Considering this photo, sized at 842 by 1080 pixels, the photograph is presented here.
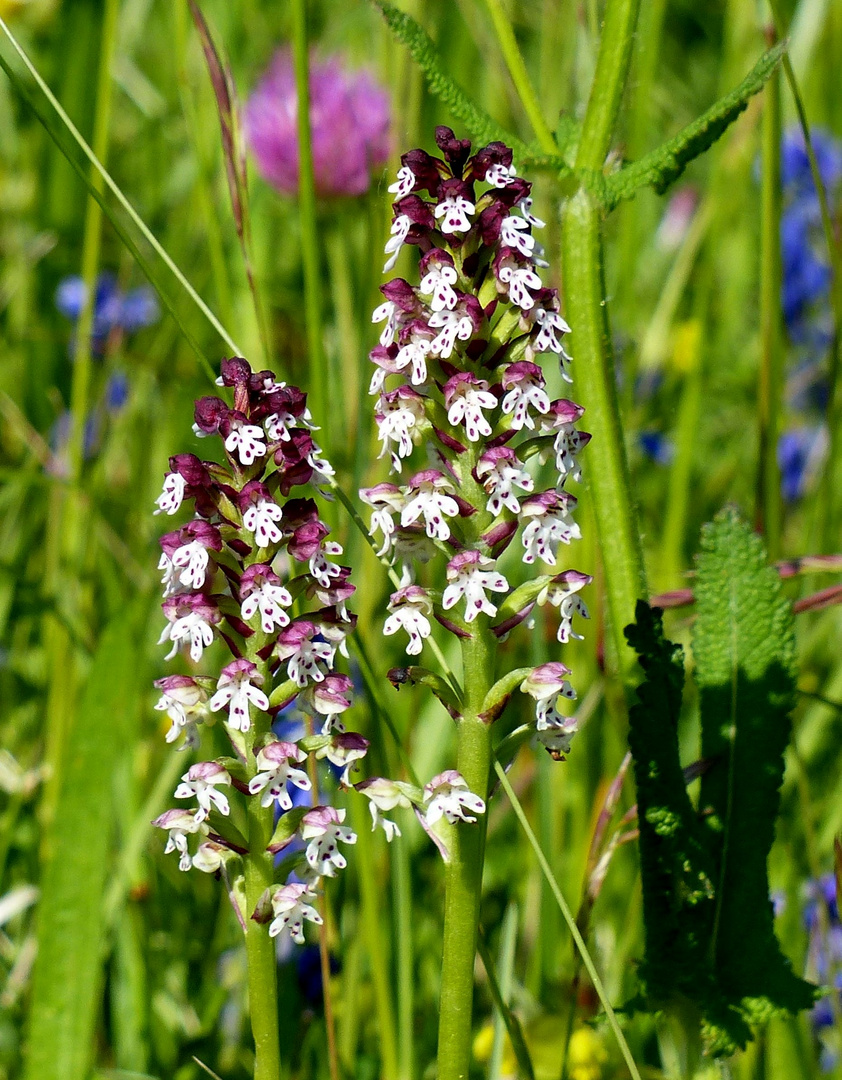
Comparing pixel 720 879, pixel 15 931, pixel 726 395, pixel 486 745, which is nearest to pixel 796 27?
pixel 726 395

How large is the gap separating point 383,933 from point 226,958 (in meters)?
0.36

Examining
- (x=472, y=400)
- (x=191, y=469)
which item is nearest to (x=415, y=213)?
(x=472, y=400)

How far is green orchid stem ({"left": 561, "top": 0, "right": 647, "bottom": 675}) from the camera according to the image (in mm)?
1221

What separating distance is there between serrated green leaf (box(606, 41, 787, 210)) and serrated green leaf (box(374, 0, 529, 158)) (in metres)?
0.10

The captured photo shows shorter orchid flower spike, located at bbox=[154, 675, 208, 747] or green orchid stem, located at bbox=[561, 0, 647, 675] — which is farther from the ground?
green orchid stem, located at bbox=[561, 0, 647, 675]

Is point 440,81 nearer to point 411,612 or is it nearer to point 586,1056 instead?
point 411,612

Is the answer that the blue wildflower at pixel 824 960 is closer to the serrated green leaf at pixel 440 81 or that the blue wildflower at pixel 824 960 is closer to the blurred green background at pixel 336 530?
the blurred green background at pixel 336 530

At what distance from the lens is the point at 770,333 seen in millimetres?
1758

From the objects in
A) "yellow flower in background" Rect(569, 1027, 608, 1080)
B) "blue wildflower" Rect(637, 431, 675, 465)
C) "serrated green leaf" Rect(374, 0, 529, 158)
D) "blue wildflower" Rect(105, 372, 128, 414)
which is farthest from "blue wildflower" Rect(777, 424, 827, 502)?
"serrated green leaf" Rect(374, 0, 529, 158)

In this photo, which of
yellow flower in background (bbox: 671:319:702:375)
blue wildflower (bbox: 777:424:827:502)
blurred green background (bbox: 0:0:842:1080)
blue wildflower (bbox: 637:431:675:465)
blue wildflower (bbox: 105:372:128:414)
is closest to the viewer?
blurred green background (bbox: 0:0:842:1080)

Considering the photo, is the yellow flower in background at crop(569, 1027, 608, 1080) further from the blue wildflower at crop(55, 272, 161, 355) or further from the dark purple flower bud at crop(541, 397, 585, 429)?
the blue wildflower at crop(55, 272, 161, 355)

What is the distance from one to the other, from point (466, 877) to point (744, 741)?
0.41 m

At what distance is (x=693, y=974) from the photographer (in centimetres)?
119

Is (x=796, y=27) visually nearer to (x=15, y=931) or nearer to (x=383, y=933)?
(x=383, y=933)
